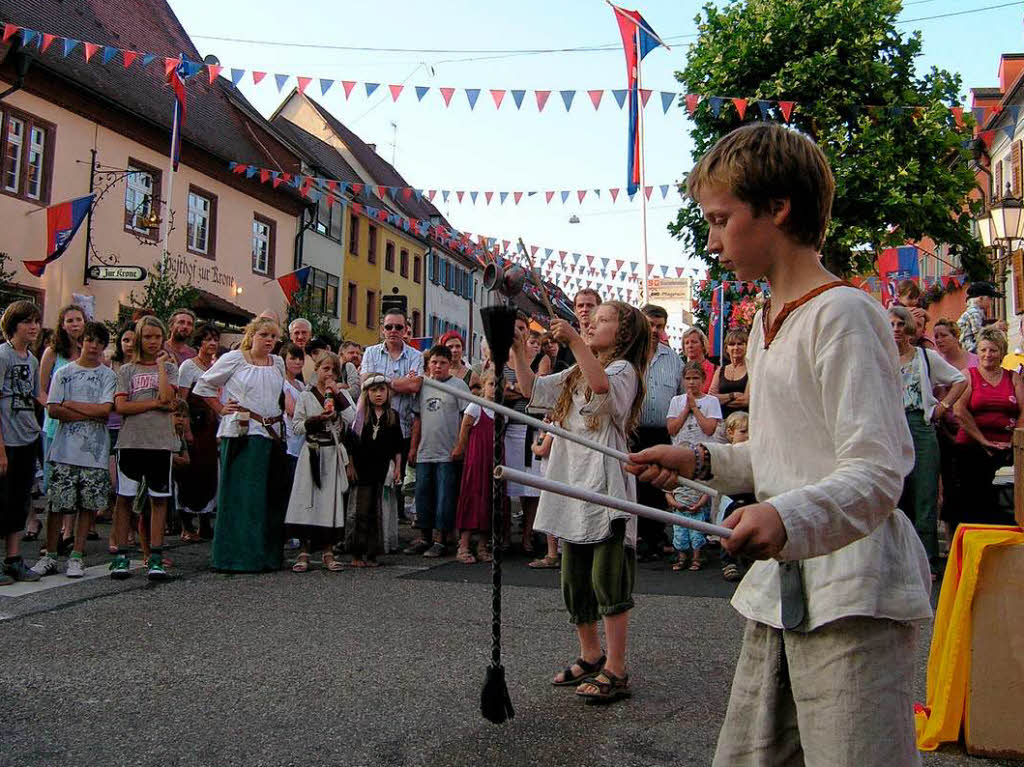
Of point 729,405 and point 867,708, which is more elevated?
point 729,405

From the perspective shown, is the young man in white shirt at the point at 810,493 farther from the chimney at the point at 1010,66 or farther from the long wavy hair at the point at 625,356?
the chimney at the point at 1010,66

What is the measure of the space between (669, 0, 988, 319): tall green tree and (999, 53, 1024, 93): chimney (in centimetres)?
1181

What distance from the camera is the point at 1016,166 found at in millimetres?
29562

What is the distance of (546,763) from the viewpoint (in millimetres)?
3564

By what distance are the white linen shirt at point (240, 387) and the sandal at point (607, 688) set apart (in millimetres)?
4472

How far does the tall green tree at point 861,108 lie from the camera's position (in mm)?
22047

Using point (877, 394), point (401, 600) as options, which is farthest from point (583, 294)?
point (877, 394)

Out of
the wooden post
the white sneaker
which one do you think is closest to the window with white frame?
the white sneaker

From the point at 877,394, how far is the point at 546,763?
2319 millimetres

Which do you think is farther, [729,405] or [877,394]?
[729,405]

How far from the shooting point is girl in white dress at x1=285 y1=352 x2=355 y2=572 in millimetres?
8180

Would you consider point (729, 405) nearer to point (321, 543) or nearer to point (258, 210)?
point (321, 543)

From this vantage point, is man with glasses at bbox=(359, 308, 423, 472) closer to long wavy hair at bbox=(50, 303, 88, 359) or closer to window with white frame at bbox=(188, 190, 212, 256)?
long wavy hair at bbox=(50, 303, 88, 359)

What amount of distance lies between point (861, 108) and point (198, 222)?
58.8ft
